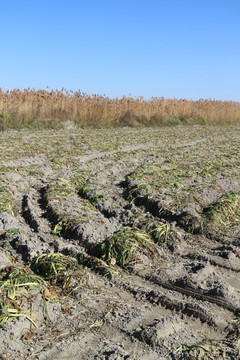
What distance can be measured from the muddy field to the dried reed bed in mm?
8955

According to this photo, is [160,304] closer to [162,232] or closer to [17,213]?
[162,232]

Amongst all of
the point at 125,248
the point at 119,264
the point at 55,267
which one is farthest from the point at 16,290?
the point at 125,248

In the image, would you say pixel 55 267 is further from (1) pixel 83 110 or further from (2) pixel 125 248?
(1) pixel 83 110

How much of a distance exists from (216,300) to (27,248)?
1.88m

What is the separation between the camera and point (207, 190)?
6.43m

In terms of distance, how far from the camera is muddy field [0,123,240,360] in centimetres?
268

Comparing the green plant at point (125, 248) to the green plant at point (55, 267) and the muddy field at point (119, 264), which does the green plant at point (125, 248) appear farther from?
the green plant at point (55, 267)

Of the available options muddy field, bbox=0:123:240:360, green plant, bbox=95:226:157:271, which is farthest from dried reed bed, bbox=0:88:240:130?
green plant, bbox=95:226:157:271

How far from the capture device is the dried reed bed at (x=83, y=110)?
53.7ft

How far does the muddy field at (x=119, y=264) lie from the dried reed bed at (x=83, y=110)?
353 inches

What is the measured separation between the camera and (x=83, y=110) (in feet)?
59.8

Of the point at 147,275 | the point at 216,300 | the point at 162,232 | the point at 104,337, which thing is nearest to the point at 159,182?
the point at 162,232

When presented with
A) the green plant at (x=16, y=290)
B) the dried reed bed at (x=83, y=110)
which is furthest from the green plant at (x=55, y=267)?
the dried reed bed at (x=83, y=110)

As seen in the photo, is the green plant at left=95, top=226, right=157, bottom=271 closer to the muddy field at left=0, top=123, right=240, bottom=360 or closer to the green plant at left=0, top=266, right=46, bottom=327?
the muddy field at left=0, top=123, right=240, bottom=360
